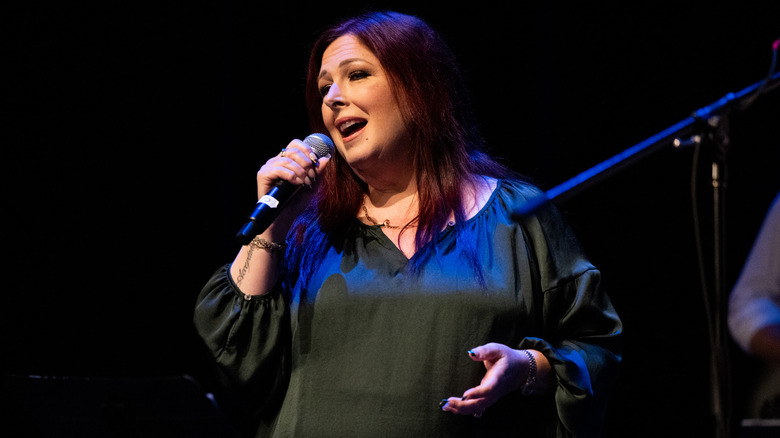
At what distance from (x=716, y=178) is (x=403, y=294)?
657 mm

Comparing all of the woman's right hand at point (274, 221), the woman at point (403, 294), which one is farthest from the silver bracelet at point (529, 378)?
the woman's right hand at point (274, 221)

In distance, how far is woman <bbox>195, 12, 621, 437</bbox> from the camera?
1608 millimetres

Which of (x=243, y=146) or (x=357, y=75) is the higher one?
(x=357, y=75)

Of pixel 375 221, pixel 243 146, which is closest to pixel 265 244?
pixel 375 221

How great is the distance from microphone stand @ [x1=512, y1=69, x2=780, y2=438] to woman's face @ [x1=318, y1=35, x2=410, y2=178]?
536mm

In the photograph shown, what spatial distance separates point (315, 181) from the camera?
1.75 m

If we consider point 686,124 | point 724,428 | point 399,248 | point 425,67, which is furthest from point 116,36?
point 724,428

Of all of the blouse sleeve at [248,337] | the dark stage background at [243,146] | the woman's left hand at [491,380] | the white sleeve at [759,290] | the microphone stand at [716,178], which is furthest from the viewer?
the dark stage background at [243,146]

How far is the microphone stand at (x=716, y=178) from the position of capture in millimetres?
1344

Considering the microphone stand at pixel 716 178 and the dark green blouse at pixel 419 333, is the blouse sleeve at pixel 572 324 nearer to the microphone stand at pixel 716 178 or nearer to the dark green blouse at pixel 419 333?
the dark green blouse at pixel 419 333

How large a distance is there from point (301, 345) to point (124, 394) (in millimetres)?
386

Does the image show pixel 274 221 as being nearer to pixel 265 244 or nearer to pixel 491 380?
pixel 265 244

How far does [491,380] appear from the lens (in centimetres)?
147

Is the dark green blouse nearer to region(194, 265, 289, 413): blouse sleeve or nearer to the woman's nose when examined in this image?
region(194, 265, 289, 413): blouse sleeve
